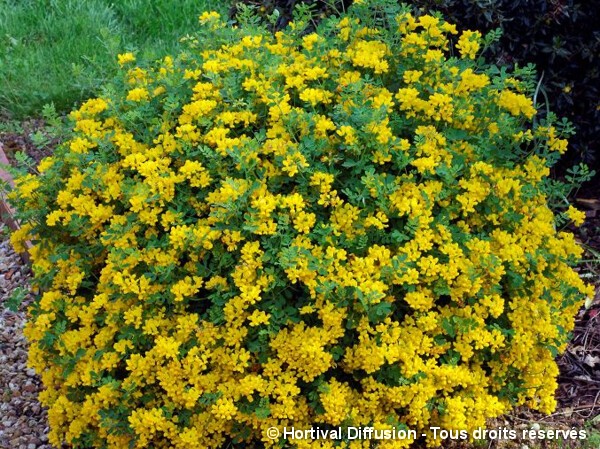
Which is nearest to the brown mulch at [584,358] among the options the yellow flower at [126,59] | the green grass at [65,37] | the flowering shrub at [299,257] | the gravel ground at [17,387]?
the flowering shrub at [299,257]

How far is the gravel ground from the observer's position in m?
3.39

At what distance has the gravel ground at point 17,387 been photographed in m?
3.39

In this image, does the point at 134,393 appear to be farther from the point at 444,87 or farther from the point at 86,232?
the point at 444,87

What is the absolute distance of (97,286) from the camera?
2.94 meters

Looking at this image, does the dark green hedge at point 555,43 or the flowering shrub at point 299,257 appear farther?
the dark green hedge at point 555,43

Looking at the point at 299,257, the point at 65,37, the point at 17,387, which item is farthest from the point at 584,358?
the point at 65,37

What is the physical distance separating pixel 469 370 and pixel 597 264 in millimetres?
1463

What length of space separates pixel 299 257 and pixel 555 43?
80.1 inches

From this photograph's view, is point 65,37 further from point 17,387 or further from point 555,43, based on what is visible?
point 555,43

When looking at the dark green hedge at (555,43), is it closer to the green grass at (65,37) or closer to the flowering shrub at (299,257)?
the flowering shrub at (299,257)

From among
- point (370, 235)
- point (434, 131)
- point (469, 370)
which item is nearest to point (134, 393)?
point (370, 235)

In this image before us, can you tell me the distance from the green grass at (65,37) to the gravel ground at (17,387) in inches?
60.0

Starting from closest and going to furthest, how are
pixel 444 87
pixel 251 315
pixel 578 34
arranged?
pixel 251 315 → pixel 444 87 → pixel 578 34

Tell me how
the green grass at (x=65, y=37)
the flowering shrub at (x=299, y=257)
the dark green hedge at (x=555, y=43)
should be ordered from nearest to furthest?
the flowering shrub at (x=299, y=257), the dark green hedge at (x=555, y=43), the green grass at (x=65, y=37)
